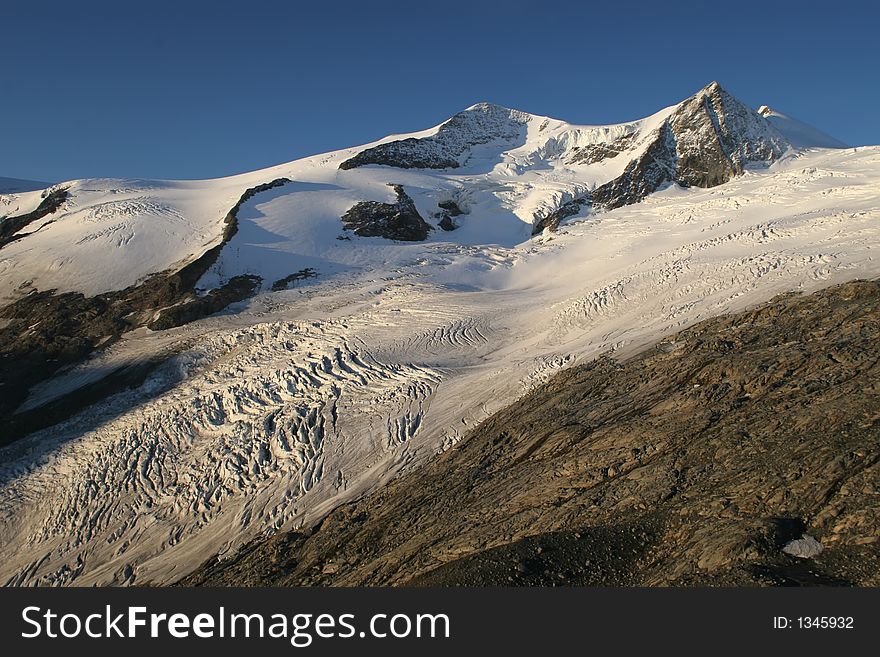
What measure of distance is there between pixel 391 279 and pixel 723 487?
79.9ft

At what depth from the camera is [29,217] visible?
40.2m

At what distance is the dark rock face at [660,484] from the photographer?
9.25 meters

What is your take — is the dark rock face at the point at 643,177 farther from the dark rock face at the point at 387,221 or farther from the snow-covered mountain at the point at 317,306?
the dark rock face at the point at 387,221

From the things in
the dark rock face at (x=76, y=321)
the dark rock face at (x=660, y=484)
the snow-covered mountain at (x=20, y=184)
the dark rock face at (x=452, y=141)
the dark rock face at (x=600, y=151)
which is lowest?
the dark rock face at (x=660, y=484)

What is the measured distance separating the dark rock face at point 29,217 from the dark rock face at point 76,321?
10394 mm

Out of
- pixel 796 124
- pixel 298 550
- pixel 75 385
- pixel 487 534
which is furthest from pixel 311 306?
pixel 796 124

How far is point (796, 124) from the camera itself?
59969 millimetres

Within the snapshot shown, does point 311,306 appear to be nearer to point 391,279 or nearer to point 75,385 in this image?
point 391,279

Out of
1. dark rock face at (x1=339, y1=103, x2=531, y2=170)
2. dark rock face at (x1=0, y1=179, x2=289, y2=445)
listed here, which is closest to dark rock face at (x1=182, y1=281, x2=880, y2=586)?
dark rock face at (x1=0, y1=179, x2=289, y2=445)

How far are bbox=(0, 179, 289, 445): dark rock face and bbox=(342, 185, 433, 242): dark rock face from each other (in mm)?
10715

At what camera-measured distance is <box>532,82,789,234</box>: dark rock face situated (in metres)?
45.8

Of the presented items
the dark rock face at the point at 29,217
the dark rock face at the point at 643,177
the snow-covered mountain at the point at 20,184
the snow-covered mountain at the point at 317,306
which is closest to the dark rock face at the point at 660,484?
the snow-covered mountain at the point at 317,306

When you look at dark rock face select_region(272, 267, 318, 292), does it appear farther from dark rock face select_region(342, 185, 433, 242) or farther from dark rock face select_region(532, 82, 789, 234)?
→ dark rock face select_region(532, 82, 789, 234)

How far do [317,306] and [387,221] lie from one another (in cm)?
1465
